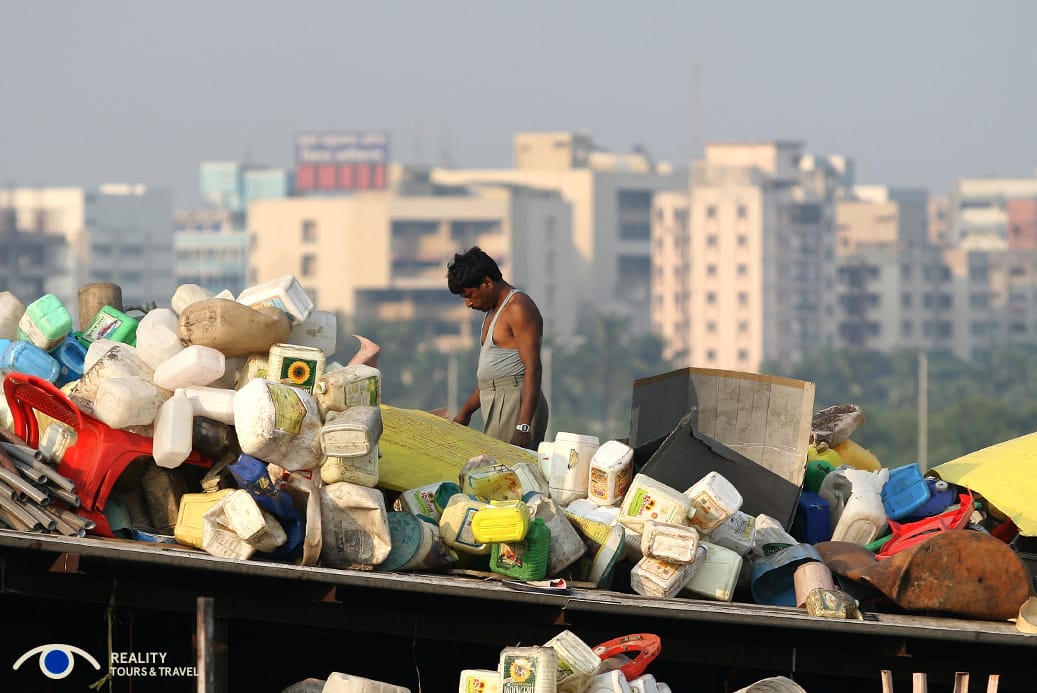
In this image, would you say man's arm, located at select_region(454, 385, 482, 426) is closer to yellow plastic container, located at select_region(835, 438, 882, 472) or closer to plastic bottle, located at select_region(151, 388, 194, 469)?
yellow plastic container, located at select_region(835, 438, 882, 472)

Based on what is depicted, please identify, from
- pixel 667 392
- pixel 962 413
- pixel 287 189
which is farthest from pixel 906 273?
pixel 667 392

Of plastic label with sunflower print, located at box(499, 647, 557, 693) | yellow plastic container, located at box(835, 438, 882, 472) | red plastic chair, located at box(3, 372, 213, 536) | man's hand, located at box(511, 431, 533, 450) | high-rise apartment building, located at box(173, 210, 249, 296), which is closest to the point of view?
plastic label with sunflower print, located at box(499, 647, 557, 693)

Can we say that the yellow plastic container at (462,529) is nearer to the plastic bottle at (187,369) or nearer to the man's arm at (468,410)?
the plastic bottle at (187,369)

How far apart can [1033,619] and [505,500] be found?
1.80 meters

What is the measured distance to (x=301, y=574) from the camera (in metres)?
4.82

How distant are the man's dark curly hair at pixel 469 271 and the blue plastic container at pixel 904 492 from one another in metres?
1.77

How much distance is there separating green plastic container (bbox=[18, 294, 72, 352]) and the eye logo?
1.59m

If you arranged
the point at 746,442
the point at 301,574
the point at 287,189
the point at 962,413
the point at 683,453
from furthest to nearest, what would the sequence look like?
the point at 287,189, the point at 962,413, the point at 746,442, the point at 683,453, the point at 301,574

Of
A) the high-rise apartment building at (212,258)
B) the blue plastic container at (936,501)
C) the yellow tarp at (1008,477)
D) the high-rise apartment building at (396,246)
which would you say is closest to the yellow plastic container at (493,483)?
the blue plastic container at (936,501)

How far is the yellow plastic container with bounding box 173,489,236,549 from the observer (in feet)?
17.3

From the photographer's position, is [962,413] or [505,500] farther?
[962,413]

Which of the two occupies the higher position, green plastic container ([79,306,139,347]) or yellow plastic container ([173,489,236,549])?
green plastic container ([79,306,139,347])

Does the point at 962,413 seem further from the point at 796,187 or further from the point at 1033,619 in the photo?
the point at 1033,619

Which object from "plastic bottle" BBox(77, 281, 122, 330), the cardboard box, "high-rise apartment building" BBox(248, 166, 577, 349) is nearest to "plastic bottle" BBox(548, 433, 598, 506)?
the cardboard box
